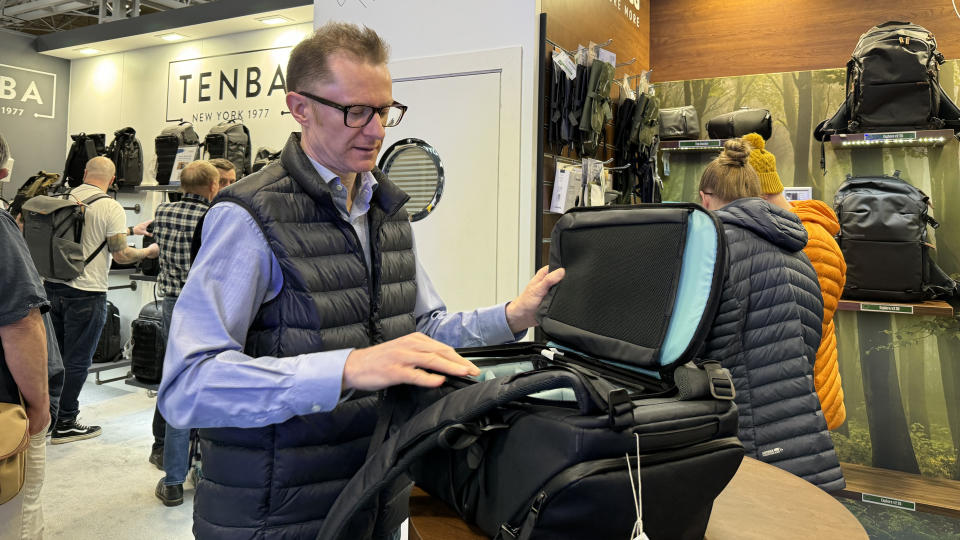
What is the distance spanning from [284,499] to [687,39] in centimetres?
450

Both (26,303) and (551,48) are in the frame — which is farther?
(551,48)

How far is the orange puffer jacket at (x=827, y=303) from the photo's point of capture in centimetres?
263

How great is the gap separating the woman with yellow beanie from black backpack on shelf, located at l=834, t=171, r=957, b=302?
3.24 feet

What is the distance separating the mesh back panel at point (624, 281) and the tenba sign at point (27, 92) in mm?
8607

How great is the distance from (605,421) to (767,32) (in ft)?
14.6

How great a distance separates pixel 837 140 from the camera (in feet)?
12.5

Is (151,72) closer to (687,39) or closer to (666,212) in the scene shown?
(687,39)

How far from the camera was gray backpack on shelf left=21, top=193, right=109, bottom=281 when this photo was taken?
465cm

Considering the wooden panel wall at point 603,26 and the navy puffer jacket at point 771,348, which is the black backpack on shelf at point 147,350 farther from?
the navy puffer jacket at point 771,348

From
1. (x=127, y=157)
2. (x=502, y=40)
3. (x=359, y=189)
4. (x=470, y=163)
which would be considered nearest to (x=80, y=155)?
(x=127, y=157)

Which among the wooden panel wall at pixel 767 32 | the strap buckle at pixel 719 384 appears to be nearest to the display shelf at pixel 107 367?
the wooden panel wall at pixel 767 32

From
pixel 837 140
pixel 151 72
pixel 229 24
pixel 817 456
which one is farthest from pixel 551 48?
pixel 151 72

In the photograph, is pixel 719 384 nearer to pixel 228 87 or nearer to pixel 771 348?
pixel 771 348

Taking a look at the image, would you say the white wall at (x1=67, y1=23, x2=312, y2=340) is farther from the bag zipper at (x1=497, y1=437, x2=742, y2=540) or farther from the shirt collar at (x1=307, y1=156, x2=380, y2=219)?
the bag zipper at (x1=497, y1=437, x2=742, y2=540)
